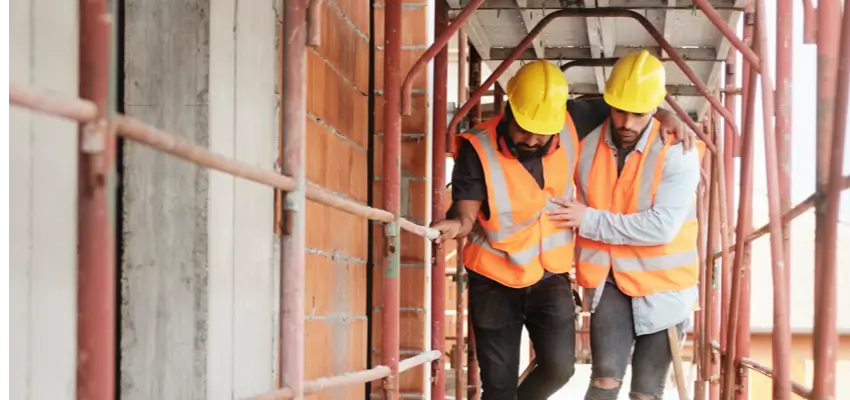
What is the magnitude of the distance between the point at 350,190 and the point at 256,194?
1.25 metres

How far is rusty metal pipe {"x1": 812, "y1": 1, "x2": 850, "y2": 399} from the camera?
3.43 meters

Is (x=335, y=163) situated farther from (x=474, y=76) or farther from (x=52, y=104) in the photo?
(x=474, y=76)

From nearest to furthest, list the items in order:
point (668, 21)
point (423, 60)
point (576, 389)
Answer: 1. point (423, 60)
2. point (668, 21)
3. point (576, 389)

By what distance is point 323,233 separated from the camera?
389 cm

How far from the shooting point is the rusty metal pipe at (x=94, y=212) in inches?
59.7

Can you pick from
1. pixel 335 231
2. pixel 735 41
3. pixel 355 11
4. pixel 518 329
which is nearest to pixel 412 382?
pixel 518 329

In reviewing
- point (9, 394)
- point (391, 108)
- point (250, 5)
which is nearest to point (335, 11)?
point (391, 108)

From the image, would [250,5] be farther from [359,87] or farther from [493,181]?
[493,181]

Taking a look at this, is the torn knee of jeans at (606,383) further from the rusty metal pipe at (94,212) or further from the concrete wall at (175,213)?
the rusty metal pipe at (94,212)

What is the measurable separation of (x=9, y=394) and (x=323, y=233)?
1.85 meters

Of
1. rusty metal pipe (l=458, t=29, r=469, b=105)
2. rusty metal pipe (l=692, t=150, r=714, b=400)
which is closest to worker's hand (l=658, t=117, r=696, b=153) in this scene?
rusty metal pipe (l=458, t=29, r=469, b=105)

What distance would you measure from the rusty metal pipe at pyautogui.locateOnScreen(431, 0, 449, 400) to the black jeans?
0.50ft

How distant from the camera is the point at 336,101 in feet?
13.4

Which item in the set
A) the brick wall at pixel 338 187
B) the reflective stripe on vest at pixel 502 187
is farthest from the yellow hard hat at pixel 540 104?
the brick wall at pixel 338 187
